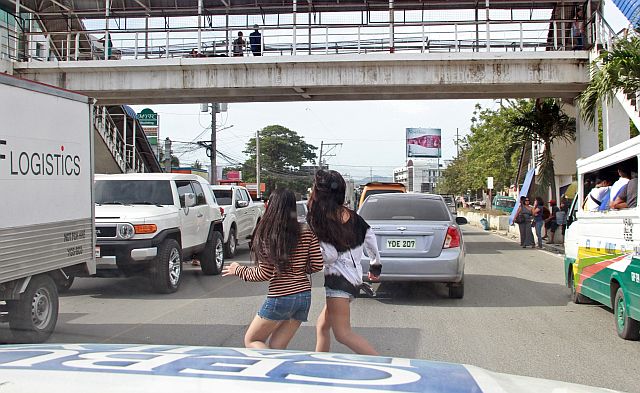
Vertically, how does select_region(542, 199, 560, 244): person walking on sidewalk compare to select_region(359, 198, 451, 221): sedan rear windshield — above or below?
below

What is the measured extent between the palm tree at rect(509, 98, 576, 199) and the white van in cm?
1398

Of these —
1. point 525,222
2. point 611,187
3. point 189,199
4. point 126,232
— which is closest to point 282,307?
point 611,187

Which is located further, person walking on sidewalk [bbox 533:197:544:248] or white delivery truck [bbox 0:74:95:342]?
person walking on sidewalk [bbox 533:197:544:248]

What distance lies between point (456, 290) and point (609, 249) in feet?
9.35

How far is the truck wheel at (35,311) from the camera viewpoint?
21.8ft

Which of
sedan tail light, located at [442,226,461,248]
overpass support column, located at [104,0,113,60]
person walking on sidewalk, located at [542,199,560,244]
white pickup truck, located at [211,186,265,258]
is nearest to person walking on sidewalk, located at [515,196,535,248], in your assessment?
person walking on sidewalk, located at [542,199,560,244]

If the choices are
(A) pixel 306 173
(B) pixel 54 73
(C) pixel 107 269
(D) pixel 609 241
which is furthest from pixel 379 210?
(A) pixel 306 173

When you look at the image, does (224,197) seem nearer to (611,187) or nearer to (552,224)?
(552,224)

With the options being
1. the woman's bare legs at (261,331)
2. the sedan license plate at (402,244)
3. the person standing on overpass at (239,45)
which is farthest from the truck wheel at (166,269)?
the person standing on overpass at (239,45)

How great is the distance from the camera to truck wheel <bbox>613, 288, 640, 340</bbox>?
6691 millimetres

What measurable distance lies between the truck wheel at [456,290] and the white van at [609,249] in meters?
1.62

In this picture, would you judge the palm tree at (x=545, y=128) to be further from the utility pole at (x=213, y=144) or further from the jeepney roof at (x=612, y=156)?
the utility pole at (x=213, y=144)

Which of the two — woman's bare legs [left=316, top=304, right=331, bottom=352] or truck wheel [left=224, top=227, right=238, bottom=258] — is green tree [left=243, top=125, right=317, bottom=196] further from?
woman's bare legs [left=316, top=304, right=331, bottom=352]

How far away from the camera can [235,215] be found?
1627cm
